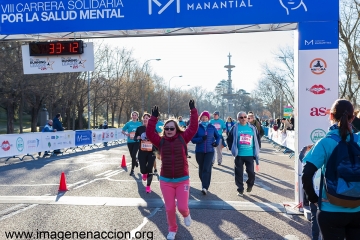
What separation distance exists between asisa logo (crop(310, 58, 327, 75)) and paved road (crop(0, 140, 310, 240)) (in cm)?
265

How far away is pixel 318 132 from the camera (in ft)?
24.1

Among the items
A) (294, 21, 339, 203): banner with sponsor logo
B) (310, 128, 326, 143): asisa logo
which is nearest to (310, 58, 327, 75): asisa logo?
(294, 21, 339, 203): banner with sponsor logo

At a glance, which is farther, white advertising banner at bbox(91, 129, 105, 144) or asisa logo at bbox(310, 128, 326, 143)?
white advertising banner at bbox(91, 129, 105, 144)

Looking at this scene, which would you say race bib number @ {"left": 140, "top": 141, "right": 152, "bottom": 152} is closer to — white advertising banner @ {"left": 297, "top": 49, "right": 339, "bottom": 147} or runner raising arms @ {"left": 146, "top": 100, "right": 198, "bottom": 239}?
white advertising banner @ {"left": 297, "top": 49, "right": 339, "bottom": 147}

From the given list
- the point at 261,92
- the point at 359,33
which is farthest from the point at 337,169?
the point at 261,92

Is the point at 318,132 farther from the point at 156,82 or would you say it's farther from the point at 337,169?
the point at 156,82

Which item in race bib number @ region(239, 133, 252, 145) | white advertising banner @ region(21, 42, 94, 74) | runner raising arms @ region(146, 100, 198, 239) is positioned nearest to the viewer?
runner raising arms @ region(146, 100, 198, 239)

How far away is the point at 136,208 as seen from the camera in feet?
25.3

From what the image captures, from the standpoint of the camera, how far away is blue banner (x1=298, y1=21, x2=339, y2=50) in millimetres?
7391

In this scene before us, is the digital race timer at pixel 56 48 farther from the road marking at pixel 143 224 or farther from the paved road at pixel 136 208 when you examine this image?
the road marking at pixel 143 224

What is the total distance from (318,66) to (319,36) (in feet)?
1.83

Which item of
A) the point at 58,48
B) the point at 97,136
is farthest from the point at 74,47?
the point at 97,136

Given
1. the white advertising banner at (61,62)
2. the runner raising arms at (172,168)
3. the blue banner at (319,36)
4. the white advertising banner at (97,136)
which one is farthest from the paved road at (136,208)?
the white advertising banner at (97,136)

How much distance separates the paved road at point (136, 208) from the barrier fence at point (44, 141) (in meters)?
4.78
